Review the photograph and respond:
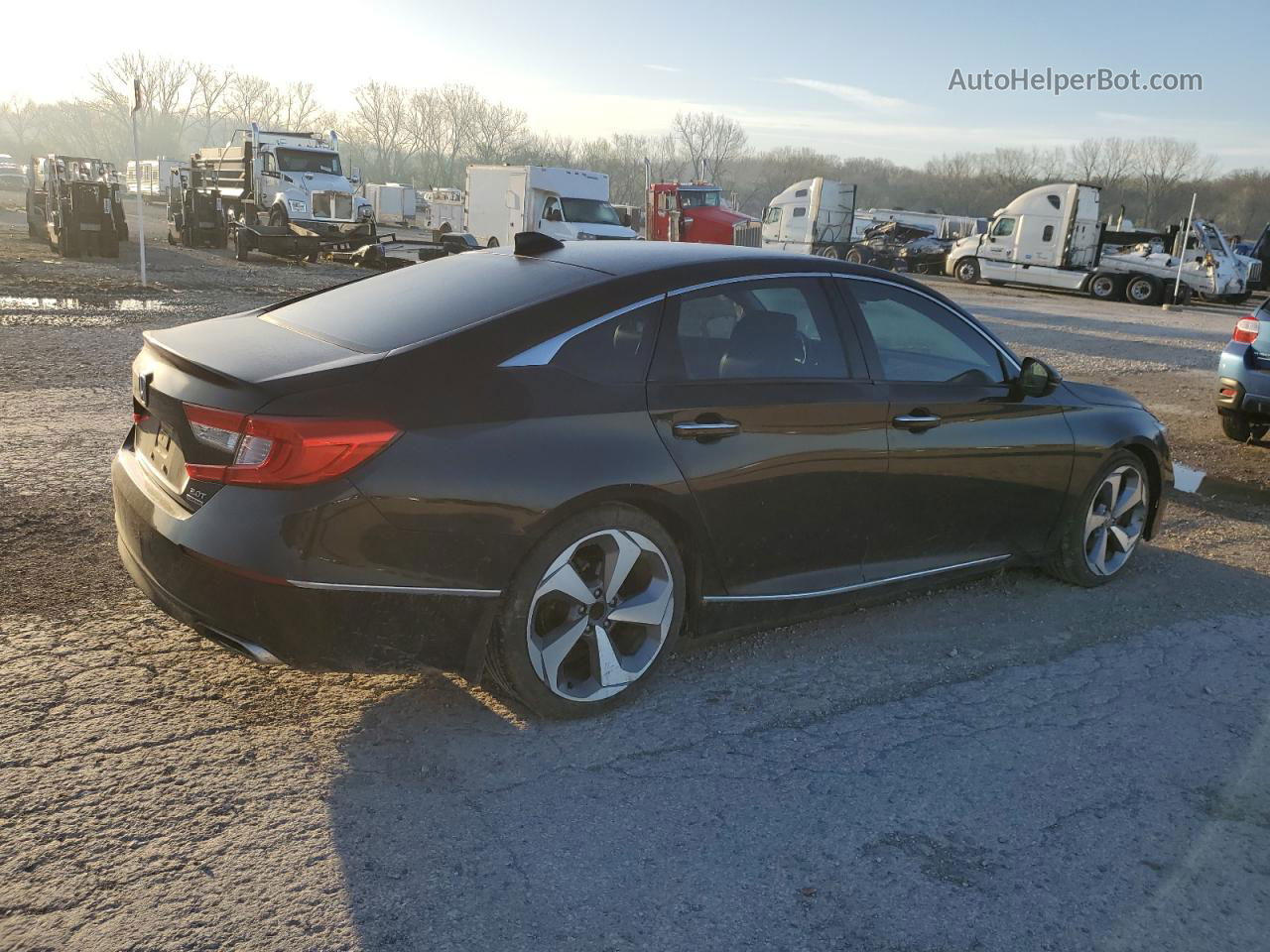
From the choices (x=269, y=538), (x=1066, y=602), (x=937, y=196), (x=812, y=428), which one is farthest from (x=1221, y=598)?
(x=937, y=196)

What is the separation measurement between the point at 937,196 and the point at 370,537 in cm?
12201

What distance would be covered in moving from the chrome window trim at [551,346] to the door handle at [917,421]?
127 centimetres

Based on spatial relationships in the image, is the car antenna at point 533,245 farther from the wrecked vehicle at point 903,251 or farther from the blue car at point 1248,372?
the wrecked vehicle at point 903,251

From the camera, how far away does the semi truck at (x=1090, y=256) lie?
98.6 ft

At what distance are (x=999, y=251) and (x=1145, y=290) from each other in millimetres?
4582

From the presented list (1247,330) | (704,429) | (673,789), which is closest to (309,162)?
(1247,330)

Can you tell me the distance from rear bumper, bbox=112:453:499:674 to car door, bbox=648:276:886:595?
918 mm

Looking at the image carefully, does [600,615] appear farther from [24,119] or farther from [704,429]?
[24,119]

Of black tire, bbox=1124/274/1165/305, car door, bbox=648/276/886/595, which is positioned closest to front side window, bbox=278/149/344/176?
black tire, bbox=1124/274/1165/305

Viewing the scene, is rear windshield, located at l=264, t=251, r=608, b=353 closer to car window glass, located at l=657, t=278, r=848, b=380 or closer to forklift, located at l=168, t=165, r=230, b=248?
car window glass, located at l=657, t=278, r=848, b=380

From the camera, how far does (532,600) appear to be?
10.6 ft

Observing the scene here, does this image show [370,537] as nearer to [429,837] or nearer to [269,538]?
[269,538]

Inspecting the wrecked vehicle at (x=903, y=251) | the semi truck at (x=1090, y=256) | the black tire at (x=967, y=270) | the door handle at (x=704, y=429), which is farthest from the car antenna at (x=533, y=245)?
the wrecked vehicle at (x=903, y=251)

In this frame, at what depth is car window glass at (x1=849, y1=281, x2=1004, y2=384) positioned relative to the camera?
163 inches
